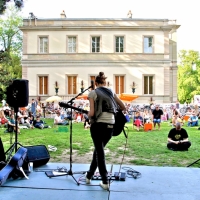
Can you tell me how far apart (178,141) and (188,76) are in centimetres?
3535

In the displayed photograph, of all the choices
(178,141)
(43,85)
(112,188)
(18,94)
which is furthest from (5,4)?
(43,85)

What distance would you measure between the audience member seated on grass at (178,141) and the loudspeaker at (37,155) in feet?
13.1

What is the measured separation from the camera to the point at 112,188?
4305 millimetres

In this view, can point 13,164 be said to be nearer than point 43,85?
Yes

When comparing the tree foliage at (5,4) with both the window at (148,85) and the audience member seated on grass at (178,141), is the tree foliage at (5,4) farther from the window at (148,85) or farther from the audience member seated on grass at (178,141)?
the window at (148,85)

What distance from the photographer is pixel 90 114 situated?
4094 millimetres

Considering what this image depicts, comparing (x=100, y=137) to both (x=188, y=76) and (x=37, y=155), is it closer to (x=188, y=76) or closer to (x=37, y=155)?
(x=37, y=155)

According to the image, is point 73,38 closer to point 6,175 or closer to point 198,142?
point 198,142

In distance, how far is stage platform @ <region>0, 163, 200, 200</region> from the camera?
397cm

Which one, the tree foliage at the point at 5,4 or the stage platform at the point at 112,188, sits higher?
the tree foliage at the point at 5,4

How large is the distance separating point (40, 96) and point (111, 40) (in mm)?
8222

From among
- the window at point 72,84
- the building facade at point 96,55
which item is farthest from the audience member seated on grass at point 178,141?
the window at point 72,84

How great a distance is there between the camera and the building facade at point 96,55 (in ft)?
82.0

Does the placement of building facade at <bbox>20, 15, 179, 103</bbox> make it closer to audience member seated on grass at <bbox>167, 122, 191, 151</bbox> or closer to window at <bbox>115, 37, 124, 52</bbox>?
window at <bbox>115, 37, 124, 52</bbox>
